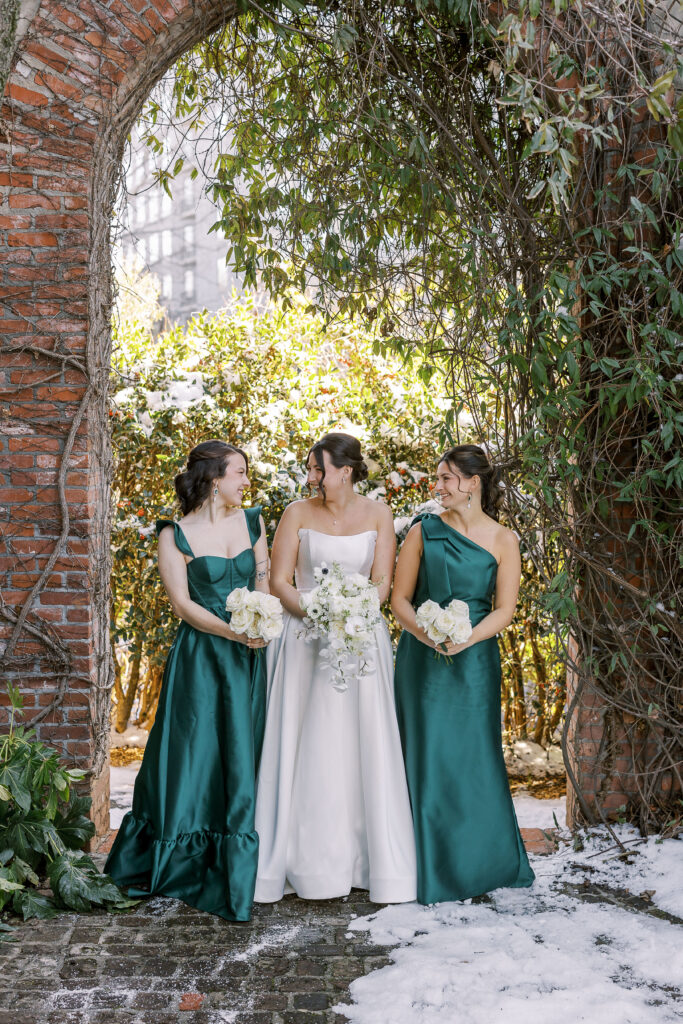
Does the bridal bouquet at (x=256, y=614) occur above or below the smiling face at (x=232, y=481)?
below

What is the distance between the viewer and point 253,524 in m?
4.12

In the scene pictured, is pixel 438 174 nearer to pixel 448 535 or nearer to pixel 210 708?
pixel 448 535

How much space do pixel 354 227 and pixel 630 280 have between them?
150 cm

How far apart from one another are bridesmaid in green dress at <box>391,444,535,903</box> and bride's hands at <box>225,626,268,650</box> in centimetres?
62

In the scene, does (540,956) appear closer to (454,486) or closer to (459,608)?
(459,608)

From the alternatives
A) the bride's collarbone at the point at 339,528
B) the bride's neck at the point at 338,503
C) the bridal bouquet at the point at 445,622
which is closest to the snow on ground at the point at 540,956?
the bridal bouquet at the point at 445,622

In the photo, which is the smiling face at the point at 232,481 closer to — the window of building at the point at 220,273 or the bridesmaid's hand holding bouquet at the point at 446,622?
the bridesmaid's hand holding bouquet at the point at 446,622

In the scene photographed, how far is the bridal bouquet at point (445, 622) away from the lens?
3615 millimetres

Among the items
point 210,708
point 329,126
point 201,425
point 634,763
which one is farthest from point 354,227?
point 634,763

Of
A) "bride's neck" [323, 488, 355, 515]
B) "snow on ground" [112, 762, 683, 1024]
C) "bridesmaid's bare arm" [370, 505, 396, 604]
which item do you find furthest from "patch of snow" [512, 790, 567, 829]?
"bride's neck" [323, 488, 355, 515]

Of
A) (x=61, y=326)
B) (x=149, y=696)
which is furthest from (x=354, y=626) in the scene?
(x=149, y=696)

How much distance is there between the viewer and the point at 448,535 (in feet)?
13.0

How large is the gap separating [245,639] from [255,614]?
180 millimetres

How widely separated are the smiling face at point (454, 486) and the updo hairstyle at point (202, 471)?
89cm
